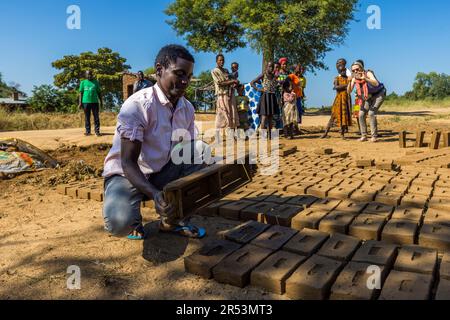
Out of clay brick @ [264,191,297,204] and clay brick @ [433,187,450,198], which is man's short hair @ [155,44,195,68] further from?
clay brick @ [433,187,450,198]

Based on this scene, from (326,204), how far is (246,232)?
881 millimetres

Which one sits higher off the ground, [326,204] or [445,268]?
[326,204]

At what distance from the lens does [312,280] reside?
175 centimetres

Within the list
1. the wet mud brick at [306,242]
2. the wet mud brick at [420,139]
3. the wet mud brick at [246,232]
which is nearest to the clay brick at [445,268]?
the wet mud brick at [306,242]

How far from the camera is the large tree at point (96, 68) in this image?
3425cm

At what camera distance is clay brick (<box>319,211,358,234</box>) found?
8.04 feet

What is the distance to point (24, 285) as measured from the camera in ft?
6.47

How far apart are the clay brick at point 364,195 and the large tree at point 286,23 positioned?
17.7 m

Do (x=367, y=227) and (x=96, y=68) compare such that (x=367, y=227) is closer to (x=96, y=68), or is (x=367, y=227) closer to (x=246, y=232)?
(x=246, y=232)

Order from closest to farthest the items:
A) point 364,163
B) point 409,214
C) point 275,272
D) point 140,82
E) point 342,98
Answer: point 275,272
point 409,214
point 364,163
point 342,98
point 140,82

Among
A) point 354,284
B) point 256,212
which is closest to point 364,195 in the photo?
point 256,212

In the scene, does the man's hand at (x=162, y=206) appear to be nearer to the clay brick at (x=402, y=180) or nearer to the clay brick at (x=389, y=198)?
the clay brick at (x=389, y=198)

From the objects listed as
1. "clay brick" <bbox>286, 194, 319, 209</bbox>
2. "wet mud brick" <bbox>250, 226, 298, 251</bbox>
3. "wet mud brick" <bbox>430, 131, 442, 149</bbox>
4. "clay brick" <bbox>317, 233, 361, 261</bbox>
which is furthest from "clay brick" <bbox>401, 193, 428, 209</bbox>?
"wet mud brick" <bbox>430, 131, 442, 149</bbox>

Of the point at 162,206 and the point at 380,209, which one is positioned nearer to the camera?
the point at 162,206
